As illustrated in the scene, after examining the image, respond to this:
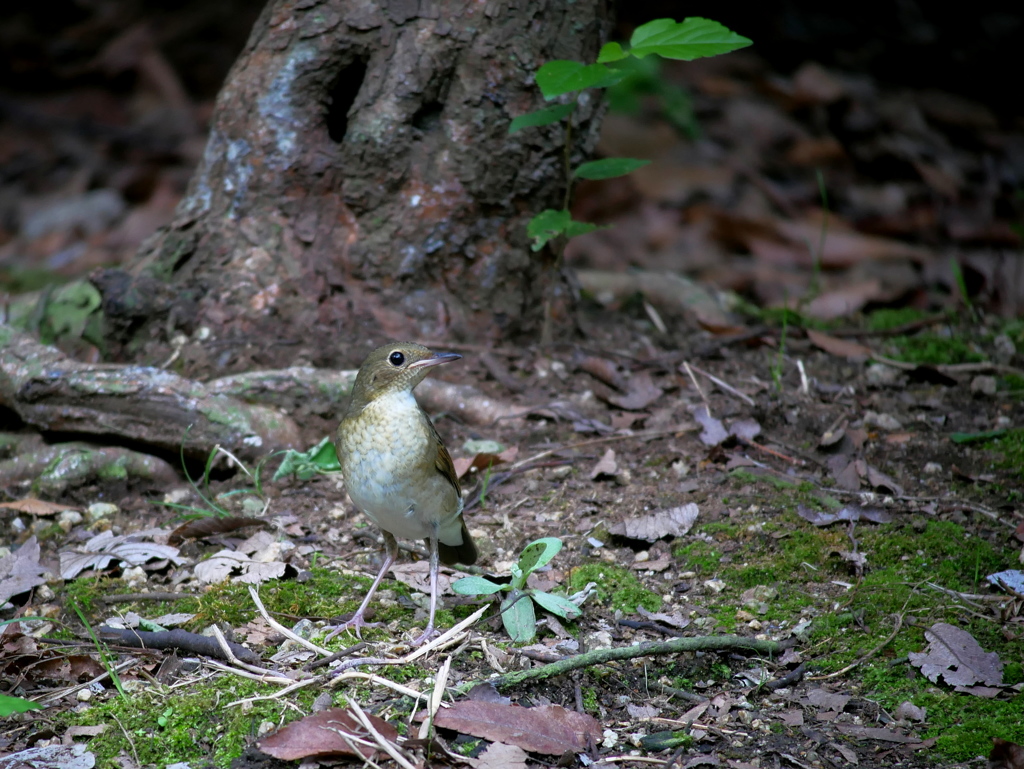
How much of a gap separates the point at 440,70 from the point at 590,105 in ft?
3.25

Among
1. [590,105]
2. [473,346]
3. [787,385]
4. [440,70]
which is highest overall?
[440,70]

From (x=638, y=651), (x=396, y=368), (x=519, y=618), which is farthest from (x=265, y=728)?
(x=396, y=368)

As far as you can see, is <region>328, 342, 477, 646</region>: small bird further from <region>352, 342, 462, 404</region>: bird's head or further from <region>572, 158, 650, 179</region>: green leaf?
<region>572, 158, 650, 179</region>: green leaf

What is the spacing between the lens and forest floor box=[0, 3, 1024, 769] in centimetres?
354

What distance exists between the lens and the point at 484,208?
6.20 metres

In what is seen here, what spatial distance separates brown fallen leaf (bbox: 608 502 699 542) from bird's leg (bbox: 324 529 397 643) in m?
1.06

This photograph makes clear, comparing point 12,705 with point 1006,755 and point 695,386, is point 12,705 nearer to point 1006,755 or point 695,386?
point 1006,755

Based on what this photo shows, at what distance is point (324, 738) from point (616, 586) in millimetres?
1586

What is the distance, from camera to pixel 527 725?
137 inches

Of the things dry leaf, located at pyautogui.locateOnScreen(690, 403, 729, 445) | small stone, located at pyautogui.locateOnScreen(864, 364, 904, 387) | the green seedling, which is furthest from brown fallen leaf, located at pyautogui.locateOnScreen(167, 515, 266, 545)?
small stone, located at pyautogui.locateOnScreen(864, 364, 904, 387)

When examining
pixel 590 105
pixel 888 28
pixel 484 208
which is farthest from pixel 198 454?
pixel 888 28

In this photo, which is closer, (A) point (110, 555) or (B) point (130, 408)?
(A) point (110, 555)

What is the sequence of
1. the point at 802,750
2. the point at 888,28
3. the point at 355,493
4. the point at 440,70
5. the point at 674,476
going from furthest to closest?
the point at 888,28 → the point at 440,70 → the point at 674,476 → the point at 355,493 → the point at 802,750

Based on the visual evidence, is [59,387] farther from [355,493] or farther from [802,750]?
[802,750]
